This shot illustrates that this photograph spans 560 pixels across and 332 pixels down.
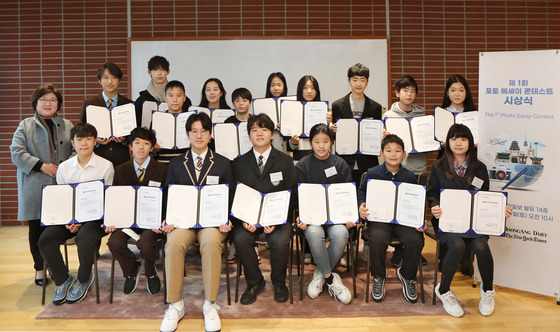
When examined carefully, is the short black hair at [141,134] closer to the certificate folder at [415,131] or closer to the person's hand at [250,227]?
the person's hand at [250,227]

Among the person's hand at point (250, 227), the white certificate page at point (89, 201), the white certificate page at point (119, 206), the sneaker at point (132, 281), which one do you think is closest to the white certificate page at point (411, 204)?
the person's hand at point (250, 227)

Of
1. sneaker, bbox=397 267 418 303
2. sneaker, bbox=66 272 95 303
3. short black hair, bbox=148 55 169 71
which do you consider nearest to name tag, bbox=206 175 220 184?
sneaker, bbox=66 272 95 303

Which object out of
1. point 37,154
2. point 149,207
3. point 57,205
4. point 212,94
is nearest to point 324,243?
point 149,207

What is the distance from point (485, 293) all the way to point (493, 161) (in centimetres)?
114

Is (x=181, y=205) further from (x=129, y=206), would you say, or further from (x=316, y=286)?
(x=316, y=286)

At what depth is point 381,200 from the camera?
3.60 meters

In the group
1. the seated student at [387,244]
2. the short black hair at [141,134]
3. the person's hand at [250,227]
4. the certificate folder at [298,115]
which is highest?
the certificate folder at [298,115]

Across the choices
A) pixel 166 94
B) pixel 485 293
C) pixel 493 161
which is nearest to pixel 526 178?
pixel 493 161

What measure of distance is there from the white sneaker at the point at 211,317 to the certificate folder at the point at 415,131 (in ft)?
7.78

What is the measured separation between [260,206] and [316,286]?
2.74 feet

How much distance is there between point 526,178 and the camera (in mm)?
3648

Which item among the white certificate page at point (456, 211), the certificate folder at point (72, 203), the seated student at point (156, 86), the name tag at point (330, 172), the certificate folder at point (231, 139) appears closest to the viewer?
the white certificate page at point (456, 211)

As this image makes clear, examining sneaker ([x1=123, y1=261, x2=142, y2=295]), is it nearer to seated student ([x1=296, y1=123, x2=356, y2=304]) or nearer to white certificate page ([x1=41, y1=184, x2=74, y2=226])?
white certificate page ([x1=41, y1=184, x2=74, y2=226])

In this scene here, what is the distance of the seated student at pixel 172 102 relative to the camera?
4.36 m
